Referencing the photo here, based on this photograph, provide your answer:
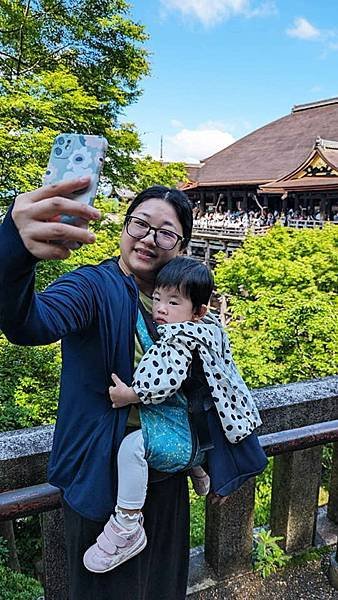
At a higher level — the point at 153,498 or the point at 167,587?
the point at 153,498

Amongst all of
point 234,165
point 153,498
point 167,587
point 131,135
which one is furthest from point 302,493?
point 234,165

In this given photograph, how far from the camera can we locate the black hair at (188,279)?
1.13 metres

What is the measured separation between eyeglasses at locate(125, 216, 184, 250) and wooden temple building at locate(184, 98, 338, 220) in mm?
16613

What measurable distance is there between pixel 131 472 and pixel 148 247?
0.54m

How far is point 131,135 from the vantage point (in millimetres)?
8891

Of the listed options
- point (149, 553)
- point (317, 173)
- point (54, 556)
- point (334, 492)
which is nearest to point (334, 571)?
point (334, 492)

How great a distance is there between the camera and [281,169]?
2283 centimetres

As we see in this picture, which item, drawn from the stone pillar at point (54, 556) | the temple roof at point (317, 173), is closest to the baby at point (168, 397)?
the stone pillar at point (54, 556)

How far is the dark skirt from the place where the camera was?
1.14m

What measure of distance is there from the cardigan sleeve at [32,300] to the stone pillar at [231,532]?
97 centimetres

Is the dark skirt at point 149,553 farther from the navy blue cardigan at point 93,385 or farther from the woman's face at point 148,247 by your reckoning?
the woman's face at point 148,247

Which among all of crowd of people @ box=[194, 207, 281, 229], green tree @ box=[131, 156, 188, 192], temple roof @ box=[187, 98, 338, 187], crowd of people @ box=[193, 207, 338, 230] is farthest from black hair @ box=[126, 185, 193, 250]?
temple roof @ box=[187, 98, 338, 187]

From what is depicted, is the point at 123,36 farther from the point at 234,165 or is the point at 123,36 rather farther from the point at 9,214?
the point at 234,165

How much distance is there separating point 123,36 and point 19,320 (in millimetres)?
9498
